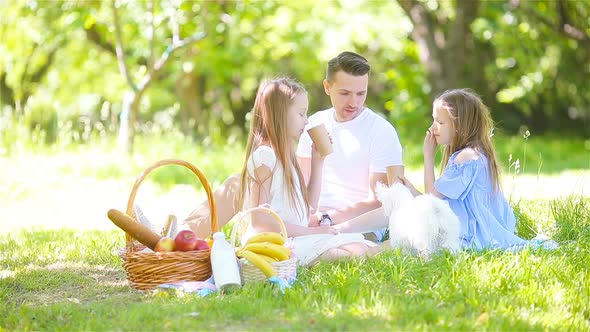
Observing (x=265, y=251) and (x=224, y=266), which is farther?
(x=265, y=251)

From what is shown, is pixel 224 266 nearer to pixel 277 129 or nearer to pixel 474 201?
pixel 277 129

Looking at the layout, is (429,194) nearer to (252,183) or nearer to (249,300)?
(252,183)

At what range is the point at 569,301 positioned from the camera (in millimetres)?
3623

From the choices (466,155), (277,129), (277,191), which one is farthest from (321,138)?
(466,155)

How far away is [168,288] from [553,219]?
8.55 ft

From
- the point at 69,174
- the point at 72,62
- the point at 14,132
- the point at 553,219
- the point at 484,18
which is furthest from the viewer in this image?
the point at 72,62

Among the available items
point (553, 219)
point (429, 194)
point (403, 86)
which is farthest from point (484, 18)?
point (429, 194)

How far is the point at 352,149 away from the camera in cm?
500

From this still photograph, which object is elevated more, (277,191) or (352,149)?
(352,149)

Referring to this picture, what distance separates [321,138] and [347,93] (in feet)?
2.28

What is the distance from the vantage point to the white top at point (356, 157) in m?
4.93

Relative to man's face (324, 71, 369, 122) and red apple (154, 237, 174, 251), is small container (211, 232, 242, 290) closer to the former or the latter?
red apple (154, 237, 174, 251)

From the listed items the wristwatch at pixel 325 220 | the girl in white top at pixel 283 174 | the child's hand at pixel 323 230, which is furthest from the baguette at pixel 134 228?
the wristwatch at pixel 325 220

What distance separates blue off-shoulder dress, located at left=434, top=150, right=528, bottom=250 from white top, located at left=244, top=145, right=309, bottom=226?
762mm
